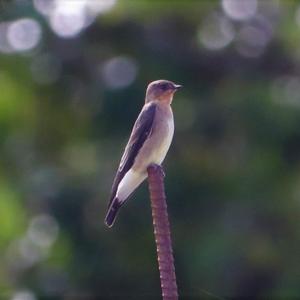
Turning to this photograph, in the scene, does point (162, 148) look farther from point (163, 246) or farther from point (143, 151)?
point (163, 246)

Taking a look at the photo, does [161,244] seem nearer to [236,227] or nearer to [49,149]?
[236,227]

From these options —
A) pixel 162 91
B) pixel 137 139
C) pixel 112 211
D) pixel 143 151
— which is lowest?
pixel 112 211

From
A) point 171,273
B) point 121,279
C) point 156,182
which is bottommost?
point 171,273

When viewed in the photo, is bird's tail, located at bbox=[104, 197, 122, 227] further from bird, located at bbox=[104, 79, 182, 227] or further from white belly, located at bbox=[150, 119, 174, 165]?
white belly, located at bbox=[150, 119, 174, 165]

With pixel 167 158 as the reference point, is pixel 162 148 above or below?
below

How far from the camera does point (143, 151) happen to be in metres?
6.57

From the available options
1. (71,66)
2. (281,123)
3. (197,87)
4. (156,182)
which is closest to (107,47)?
(71,66)

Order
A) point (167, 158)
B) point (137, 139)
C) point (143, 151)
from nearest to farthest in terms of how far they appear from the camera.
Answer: point (143, 151) < point (137, 139) < point (167, 158)

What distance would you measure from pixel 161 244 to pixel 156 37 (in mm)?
12484

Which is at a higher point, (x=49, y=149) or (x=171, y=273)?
(x=49, y=149)

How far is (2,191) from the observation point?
14.5 meters

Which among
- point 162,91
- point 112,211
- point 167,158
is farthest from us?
point 167,158

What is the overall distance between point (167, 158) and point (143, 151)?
681cm

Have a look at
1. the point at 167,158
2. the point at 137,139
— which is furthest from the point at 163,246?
the point at 167,158
